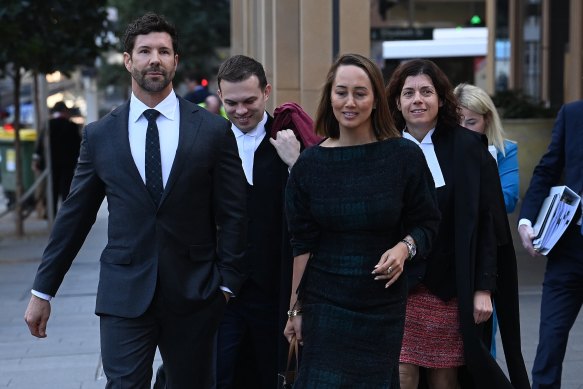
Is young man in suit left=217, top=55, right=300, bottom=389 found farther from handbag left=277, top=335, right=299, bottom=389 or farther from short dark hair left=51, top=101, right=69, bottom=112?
short dark hair left=51, top=101, right=69, bottom=112

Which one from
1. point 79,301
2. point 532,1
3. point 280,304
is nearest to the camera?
point 280,304

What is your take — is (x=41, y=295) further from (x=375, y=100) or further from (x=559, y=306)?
(x=559, y=306)

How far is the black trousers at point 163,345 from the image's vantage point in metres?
4.14

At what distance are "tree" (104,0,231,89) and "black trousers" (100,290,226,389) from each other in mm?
38905

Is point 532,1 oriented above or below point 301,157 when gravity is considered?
above

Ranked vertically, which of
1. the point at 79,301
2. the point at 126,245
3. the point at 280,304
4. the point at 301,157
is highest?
the point at 301,157

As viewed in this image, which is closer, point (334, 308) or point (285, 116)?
point (334, 308)

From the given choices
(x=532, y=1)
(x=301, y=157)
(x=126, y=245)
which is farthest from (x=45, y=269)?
(x=532, y=1)

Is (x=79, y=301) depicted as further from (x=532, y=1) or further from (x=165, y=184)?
(x=532, y=1)

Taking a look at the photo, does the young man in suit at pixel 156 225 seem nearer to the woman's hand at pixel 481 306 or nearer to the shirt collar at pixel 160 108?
the shirt collar at pixel 160 108

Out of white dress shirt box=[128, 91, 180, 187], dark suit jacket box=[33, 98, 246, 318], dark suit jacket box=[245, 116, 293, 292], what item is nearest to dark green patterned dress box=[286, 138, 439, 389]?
dark suit jacket box=[33, 98, 246, 318]

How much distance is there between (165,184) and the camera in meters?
4.22

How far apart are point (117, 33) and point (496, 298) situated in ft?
42.1

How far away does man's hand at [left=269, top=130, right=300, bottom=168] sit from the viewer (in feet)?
16.1
